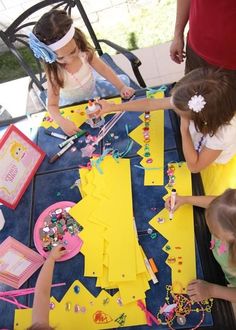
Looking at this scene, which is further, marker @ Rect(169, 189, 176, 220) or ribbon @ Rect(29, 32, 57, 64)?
ribbon @ Rect(29, 32, 57, 64)

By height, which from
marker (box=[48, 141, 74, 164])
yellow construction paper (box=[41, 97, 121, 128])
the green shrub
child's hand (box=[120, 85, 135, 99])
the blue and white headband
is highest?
the blue and white headband

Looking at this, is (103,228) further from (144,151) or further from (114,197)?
(144,151)

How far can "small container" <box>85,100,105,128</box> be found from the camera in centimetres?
161

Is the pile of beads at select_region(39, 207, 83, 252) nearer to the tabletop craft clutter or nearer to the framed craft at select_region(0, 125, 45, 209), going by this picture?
the tabletop craft clutter

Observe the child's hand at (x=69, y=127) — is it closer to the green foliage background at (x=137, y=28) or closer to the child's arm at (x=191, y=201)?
the child's arm at (x=191, y=201)

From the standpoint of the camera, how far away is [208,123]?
1260mm

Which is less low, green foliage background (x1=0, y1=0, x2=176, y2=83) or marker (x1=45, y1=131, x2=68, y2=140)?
marker (x1=45, y1=131, x2=68, y2=140)

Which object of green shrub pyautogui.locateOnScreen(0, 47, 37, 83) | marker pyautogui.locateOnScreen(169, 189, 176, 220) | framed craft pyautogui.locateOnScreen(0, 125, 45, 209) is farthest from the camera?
green shrub pyautogui.locateOnScreen(0, 47, 37, 83)

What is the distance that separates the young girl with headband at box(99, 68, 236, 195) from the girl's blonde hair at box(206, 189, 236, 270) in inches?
10.3

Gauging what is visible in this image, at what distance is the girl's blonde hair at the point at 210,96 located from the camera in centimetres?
122

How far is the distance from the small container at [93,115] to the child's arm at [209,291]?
84 cm

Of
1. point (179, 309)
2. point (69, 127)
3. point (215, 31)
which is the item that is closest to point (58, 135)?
point (69, 127)

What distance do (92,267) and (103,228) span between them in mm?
150

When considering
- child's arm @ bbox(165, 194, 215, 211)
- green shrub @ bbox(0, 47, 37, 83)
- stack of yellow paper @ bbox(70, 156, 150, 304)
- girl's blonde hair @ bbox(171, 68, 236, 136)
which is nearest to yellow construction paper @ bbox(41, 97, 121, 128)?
stack of yellow paper @ bbox(70, 156, 150, 304)
